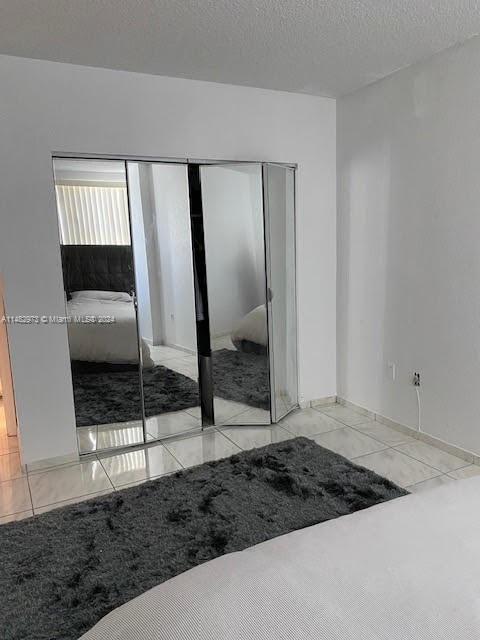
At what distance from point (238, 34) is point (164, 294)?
166 centimetres

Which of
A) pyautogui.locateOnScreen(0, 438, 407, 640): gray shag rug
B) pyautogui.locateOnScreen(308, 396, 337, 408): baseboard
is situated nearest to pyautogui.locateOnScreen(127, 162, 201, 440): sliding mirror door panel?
pyautogui.locateOnScreen(0, 438, 407, 640): gray shag rug

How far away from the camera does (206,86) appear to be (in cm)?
323

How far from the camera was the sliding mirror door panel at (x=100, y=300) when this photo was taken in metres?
2.97

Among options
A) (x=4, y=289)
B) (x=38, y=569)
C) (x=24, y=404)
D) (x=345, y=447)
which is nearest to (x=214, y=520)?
(x=38, y=569)

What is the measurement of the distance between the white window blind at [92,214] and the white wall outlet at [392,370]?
6.83ft

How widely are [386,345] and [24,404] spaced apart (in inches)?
98.3

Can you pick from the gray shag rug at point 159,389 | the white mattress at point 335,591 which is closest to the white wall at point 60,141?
the gray shag rug at point 159,389

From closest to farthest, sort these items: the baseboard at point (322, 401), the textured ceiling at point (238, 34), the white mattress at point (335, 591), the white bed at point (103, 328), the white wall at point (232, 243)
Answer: the white mattress at point (335, 591)
the textured ceiling at point (238, 34)
the white bed at point (103, 328)
the white wall at point (232, 243)
the baseboard at point (322, 401)

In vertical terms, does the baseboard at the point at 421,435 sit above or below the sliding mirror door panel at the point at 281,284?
below

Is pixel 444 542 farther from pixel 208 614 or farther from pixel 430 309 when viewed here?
pixel 430 309

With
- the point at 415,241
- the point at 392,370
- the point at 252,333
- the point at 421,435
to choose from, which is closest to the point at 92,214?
the point at 252,333

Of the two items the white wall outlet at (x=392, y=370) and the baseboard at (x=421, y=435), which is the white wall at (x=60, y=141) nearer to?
the white wall outlet at (x=392, y=370)

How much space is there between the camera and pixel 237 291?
137 inches

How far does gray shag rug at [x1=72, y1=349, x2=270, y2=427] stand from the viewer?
316 cm
